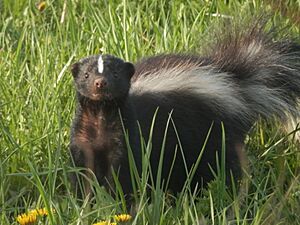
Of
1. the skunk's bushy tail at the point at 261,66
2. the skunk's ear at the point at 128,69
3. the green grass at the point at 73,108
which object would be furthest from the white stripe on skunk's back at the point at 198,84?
the skunk's ear at the point at 128,69

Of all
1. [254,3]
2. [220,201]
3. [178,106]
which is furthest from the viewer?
[254,3]

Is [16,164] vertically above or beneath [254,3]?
beneath

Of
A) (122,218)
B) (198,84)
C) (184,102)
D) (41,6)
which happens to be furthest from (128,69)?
(41,6)

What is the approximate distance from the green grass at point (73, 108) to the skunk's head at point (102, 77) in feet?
0.74

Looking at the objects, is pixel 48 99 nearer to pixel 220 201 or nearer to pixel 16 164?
pixel 16 164

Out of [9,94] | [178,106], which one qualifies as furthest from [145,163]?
[9,94]

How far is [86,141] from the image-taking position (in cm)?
576

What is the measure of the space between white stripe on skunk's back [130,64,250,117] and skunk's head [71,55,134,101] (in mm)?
558

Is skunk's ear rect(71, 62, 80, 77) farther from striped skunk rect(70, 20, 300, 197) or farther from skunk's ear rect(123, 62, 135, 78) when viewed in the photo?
skunk's ear rect(123, 62, 135, 78)

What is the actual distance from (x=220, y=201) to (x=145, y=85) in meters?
1.35

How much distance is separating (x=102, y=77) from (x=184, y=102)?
2.79ft

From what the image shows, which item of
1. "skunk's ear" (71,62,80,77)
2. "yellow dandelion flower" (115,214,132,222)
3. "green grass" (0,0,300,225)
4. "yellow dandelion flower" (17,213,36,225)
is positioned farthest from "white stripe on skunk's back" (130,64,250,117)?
"yellow dandelion flower" (17,213,36,225)

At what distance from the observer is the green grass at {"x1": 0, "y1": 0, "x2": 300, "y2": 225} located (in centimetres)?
475

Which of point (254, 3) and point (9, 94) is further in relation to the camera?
point (254, 3)
